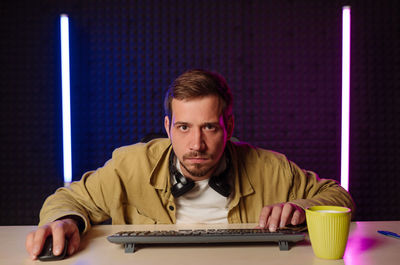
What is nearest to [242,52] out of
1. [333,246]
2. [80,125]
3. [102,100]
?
[102,100]

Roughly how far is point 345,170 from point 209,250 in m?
2.17

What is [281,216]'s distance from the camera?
1102 millimetres

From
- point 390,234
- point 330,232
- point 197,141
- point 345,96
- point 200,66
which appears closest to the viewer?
point 330,232

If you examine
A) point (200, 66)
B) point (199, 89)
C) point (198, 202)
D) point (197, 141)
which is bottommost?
point (198, 202)

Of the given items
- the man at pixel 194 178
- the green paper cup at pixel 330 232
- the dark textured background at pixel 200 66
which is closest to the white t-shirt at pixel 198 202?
the man at pixel 194 178

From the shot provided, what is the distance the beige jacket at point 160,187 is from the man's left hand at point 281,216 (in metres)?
0.31

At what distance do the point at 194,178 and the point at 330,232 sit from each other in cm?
Answer: 74

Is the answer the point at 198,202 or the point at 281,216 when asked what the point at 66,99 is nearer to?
the point at 198,202

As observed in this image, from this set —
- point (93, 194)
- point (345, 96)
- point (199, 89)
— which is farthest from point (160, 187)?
point (345, 96)

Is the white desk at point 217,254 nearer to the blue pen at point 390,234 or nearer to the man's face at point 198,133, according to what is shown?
the blue pen at point 390,234

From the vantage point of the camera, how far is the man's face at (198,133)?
134 cm

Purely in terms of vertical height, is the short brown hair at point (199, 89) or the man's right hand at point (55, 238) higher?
the short brown hair at point (199, 89)

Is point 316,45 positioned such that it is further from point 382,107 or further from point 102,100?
point 102,100

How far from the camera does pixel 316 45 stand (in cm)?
305
